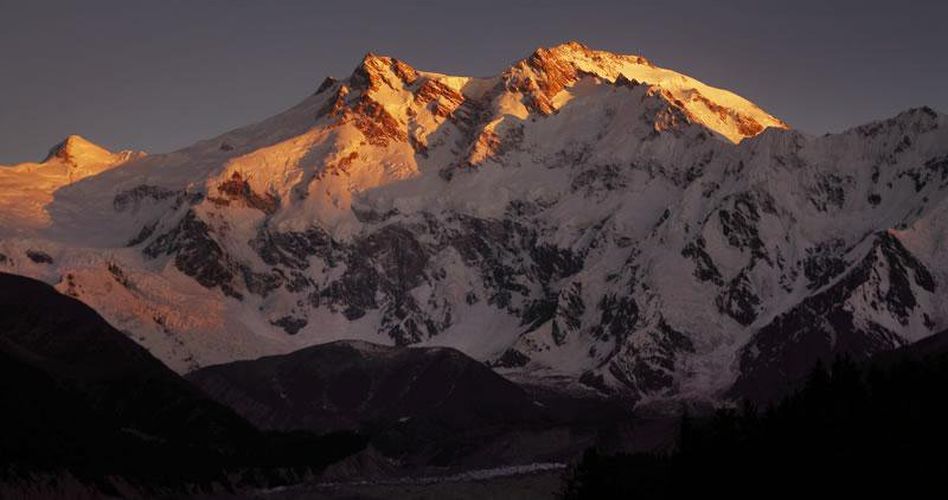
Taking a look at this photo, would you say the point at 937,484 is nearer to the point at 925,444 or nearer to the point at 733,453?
the point at 925,444

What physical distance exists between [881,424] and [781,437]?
37.5ft

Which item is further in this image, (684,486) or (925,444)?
(684,486)

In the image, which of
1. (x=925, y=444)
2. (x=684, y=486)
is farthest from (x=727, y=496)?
(x=925, y=444)

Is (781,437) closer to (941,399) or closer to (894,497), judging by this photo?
(941,399)

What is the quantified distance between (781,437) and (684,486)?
11287mm

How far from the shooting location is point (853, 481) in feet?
581

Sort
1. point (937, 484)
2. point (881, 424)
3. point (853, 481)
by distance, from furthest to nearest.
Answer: point (881, 424) < point (853, 481) < point (937, 484)

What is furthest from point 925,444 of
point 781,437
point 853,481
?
point 781,437

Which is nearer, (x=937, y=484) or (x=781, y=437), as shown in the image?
(x=937, y=484)

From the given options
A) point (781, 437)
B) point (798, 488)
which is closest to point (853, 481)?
point (798, 488)

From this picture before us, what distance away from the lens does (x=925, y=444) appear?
587 feet

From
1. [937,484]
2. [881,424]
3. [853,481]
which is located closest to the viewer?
[937,484]

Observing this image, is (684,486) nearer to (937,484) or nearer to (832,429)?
(832,429)

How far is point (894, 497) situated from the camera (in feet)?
553
